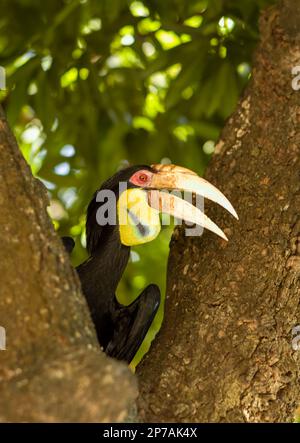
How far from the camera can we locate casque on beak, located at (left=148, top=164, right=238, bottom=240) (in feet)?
9.95

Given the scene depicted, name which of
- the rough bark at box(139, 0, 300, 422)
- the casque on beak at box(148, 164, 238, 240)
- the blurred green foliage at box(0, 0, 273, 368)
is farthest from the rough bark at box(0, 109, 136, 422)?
the blurred green foliage at box(0, 0, 273, 368)

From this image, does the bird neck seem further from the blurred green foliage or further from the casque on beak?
the blurred green foliage

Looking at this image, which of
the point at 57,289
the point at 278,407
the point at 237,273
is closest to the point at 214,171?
the point at 237,273

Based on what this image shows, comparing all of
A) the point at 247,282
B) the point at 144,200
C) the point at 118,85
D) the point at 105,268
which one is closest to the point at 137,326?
the point at 105,268

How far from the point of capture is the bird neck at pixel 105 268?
3.48 meters

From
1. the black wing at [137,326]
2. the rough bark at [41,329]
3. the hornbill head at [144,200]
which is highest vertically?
the rough bark at [41,329]

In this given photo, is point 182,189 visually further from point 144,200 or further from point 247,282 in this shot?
point 247,282

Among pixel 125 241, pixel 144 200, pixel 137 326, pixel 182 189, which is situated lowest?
pixel 137 326

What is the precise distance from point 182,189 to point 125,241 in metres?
0.40

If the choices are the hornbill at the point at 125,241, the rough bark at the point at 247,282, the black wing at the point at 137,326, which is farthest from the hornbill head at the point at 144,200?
the black wing at the point at 137,326

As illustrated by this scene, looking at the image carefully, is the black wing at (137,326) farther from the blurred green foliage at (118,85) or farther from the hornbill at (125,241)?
the blurred green foliage at (118,85)

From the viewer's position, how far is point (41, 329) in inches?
84.0
